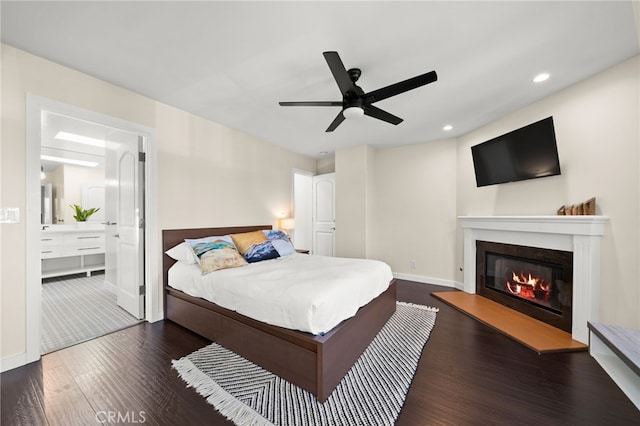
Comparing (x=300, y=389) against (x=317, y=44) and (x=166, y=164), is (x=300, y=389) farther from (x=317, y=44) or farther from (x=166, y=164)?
(x=166, y=164)

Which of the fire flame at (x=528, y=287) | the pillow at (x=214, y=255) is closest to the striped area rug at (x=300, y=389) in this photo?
the pillow at (x=214, y=255)

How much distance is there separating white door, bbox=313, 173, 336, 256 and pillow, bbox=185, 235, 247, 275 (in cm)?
280

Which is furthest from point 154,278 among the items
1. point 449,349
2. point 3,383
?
point 449,349

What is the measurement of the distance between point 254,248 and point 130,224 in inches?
59.9

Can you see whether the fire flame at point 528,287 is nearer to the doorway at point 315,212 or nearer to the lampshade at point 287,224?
the doorway at point 315,212

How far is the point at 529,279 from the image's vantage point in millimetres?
2922

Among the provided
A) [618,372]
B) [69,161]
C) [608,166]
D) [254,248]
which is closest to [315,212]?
Result: [254,248]

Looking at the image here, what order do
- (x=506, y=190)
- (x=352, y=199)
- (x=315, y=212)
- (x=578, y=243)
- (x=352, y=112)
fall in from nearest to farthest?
(x=352, y=112) → (x=578, y=243) → (x=506, y=190) → (x=352, y=199) → (x=315, y=212)

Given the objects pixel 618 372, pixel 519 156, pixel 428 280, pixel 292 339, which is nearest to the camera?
pixel 618 372

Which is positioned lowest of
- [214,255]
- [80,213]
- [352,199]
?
[214,255]

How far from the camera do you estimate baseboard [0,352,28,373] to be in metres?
1.84

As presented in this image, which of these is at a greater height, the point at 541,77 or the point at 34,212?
the point at 541,77

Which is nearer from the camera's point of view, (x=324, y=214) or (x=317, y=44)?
(x=317, y=44)

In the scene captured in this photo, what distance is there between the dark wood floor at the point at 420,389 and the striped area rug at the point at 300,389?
92mm
